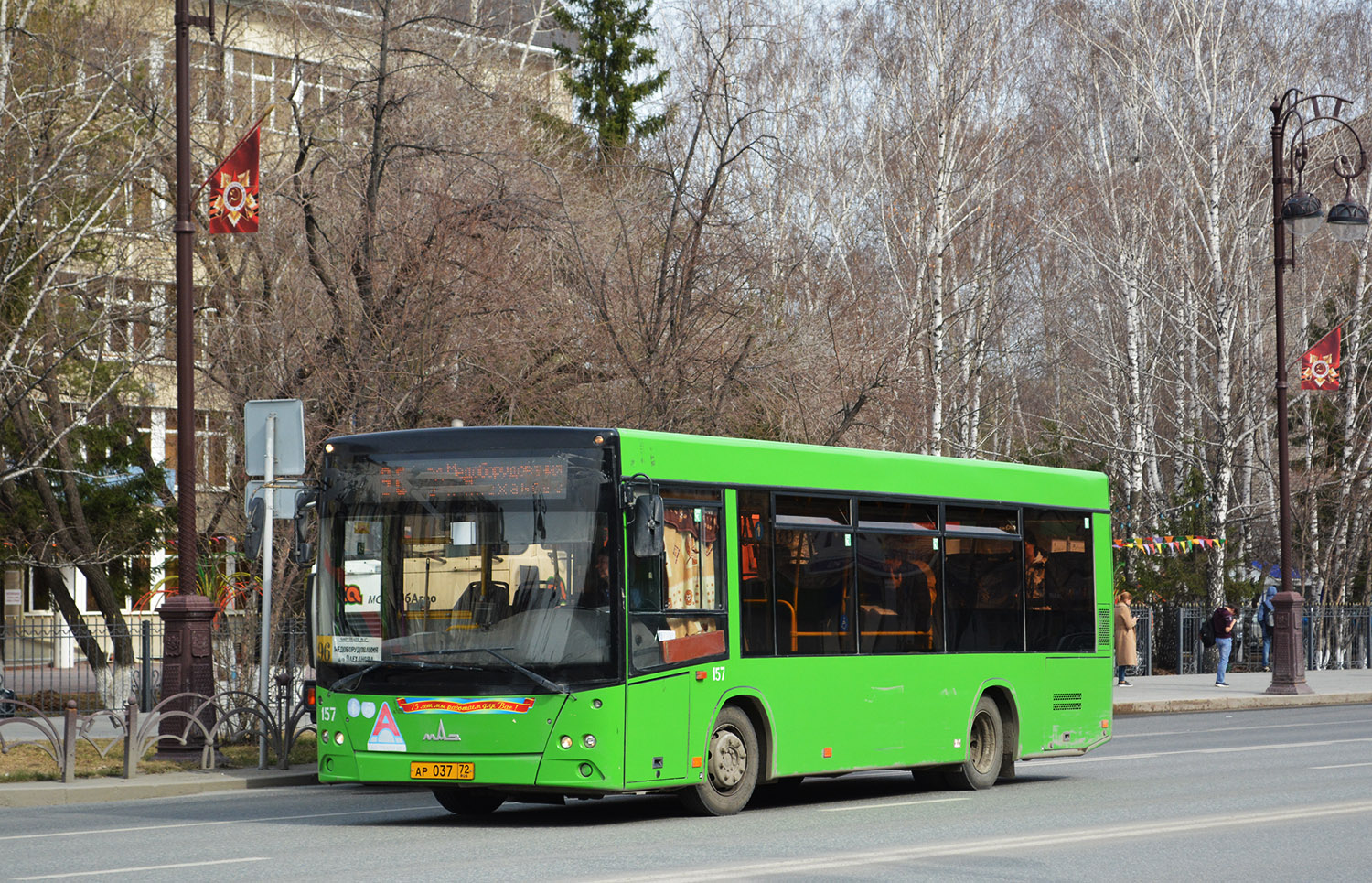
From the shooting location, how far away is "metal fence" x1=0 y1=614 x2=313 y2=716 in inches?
828

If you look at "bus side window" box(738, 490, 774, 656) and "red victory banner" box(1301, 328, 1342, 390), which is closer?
"bus side window" box(738, 490, 774, 656)

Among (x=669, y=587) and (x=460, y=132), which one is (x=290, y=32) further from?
(x=669, y=587)

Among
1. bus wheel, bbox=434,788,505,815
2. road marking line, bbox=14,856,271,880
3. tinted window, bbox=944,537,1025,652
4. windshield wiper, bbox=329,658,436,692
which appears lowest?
bus wheel, bbox=434,788,505,815

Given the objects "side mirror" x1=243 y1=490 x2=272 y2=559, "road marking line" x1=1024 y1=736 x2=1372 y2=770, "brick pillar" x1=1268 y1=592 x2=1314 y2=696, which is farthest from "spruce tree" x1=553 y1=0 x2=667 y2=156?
"side mirror" x1=243 y1=490 x2=272 y2=559

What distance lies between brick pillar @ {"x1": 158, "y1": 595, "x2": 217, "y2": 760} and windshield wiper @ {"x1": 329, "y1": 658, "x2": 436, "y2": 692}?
5461mm

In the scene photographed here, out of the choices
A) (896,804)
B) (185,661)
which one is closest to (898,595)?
(896,804)

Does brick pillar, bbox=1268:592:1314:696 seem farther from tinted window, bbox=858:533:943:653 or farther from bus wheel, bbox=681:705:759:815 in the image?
bus wheel, bbox=681:705:759:815

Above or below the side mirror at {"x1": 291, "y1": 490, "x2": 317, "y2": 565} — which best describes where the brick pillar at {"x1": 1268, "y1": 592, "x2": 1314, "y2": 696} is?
below

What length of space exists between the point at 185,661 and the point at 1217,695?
1892 cm

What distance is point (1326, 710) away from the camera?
92.9 feet

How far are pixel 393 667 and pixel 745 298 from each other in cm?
1327

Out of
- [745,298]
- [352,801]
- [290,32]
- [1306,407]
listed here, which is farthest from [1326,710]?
[290,32]

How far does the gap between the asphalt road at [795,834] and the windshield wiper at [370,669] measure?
3.26 feet

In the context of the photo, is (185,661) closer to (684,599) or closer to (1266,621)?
(684,599)
